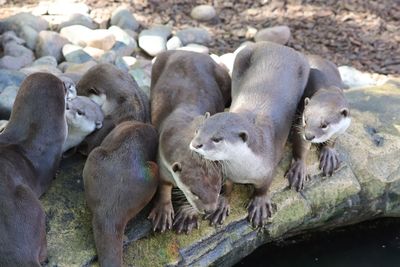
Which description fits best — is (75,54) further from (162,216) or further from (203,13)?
(162,216)

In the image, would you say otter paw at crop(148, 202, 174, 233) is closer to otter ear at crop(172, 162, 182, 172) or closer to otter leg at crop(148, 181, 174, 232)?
otter leg at crop(148, 181, 174, 232)

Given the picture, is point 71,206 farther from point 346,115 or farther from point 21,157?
point 346,115

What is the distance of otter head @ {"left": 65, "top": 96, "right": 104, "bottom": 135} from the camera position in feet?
11.1

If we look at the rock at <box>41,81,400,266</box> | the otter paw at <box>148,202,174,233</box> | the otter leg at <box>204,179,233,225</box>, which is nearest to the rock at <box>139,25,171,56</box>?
the rock at <box>41,81,400,266</box>

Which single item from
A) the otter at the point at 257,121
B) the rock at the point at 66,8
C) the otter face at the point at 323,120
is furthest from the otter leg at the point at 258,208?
the rock at the point at 66,8

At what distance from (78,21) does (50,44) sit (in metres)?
0.54

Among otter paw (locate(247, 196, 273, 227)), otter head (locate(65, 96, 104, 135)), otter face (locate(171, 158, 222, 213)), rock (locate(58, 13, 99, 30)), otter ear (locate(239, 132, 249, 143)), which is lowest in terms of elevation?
rock (locate(58, 13, 99, 30))

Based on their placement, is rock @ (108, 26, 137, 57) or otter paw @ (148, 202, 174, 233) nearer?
otter paw @ (148, 202, 174, 233)

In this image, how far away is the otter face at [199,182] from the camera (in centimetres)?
280

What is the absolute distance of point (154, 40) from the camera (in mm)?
5270

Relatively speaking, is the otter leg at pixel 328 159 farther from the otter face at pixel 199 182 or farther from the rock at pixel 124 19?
the rock at pixel 124 19

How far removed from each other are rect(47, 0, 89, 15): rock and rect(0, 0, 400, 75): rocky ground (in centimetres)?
8

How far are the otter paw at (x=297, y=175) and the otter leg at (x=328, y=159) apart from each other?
0.11 metres

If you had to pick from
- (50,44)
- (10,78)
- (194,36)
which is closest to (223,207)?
(10,78)
